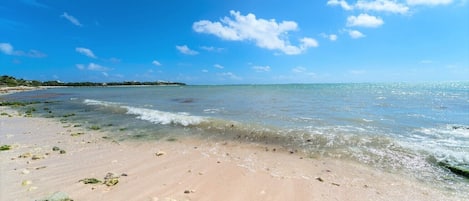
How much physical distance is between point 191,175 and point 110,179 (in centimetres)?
192

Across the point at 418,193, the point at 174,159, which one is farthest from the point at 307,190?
the point at 174,159

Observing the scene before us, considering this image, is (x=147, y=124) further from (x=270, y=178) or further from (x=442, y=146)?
(x=442, y=146)

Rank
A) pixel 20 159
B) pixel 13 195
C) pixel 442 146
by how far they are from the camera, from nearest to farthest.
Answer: pixel 13 195 < pixel 20 159 < pixel 442 146

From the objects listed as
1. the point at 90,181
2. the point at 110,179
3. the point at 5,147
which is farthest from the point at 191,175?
the point at 5,147

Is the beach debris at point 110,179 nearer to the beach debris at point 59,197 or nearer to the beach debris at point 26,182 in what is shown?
the beach debris at point 59,197

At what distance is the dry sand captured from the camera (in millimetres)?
5844

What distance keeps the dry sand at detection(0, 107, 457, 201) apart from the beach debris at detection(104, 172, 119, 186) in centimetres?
12

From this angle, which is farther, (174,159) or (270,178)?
(174,159)

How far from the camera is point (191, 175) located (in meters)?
7.04

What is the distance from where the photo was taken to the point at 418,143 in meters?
10.4

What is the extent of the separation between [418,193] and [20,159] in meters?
10.7

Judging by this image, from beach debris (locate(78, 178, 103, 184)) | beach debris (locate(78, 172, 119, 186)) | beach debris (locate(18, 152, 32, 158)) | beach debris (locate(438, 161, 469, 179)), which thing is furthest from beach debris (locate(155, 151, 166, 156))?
beach debris (locate(438, 161, 469, 179))

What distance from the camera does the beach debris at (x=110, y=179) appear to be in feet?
20.5

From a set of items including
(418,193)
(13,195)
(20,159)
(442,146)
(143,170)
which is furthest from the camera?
(442,146)
